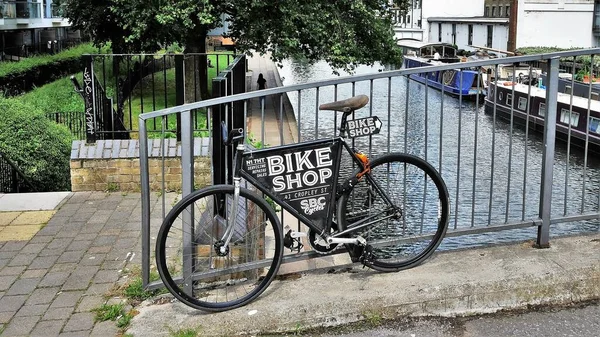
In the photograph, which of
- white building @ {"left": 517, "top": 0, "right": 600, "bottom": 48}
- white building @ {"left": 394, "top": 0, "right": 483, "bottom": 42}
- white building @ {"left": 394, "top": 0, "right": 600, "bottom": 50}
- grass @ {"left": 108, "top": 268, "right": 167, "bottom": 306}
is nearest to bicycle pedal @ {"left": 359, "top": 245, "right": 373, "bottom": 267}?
grass @ {"left": 108, "top": 268, "right": 167, "bottom": 306}

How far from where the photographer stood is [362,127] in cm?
413

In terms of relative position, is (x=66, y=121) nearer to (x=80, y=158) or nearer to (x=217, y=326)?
(x=80, y=158)

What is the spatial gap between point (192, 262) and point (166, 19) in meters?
14.0

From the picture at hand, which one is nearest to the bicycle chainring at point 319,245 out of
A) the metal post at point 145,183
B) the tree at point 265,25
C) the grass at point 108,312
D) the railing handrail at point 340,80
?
the railing handrail at point 340,80

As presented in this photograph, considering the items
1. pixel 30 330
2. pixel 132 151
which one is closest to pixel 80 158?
pixel 132 151

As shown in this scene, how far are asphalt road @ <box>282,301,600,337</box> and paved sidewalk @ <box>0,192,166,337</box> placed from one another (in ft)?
5.16

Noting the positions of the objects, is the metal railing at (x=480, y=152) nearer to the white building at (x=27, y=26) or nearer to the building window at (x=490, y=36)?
the white building at (x=27, y=26)

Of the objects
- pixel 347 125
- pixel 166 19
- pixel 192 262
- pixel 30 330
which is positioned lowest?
pixel 30 330

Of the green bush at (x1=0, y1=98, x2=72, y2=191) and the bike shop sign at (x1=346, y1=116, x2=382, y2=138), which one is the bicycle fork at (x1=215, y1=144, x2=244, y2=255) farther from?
the green bush at (x1=0, y1=98, x2=72, y2=191)

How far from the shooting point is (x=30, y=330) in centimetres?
399

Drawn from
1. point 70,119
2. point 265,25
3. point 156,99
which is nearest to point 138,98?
point 156,99

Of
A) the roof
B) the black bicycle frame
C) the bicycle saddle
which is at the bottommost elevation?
the black bicycle frame

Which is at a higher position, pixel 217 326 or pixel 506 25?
pixel 506 25

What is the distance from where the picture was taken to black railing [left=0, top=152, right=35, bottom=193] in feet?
30.8
